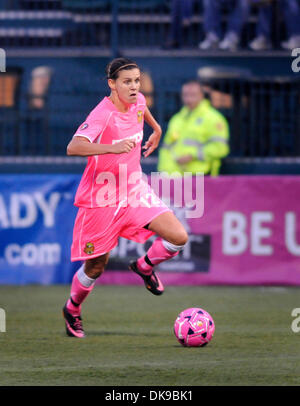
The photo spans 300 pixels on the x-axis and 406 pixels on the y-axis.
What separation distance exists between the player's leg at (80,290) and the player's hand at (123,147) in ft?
3.38

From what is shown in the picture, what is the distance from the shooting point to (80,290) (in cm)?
765

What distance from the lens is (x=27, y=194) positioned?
39.2 ft

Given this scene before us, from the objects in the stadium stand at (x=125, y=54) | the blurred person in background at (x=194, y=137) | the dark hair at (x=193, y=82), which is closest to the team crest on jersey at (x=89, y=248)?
the blurred person in background at (x=194, y=137)

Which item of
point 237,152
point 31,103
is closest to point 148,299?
point 237,152

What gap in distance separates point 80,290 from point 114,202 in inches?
29.6

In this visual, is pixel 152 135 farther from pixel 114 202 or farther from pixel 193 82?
pixel 193 82

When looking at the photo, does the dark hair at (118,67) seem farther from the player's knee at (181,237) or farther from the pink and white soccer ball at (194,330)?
the pink and white soccer ball at (194,330)

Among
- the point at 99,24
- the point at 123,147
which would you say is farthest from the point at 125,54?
the point at 123,147

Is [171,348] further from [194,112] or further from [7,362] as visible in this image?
[194,112]

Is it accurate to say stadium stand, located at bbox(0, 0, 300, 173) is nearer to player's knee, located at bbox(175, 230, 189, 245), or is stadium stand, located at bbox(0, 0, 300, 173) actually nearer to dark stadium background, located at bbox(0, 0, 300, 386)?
dark stadium background, located at bbox(0, 0, 300, 386)

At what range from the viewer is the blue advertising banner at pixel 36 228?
11898 millimetres

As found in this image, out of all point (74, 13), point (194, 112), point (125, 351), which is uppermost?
point (74, 13)

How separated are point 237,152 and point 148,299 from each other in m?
3.29
